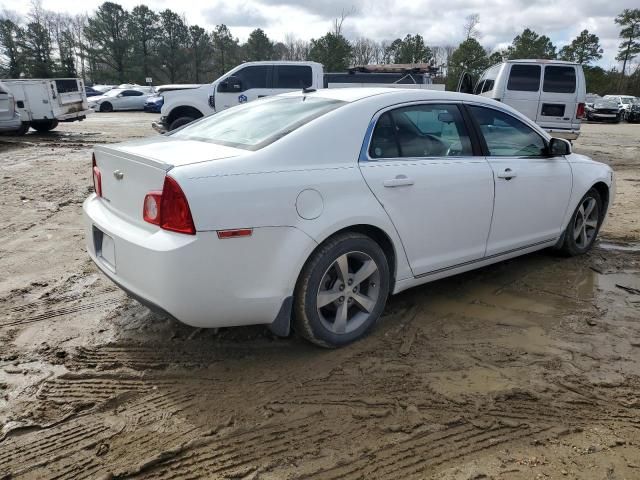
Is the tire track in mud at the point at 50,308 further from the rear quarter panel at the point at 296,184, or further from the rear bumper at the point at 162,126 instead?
the rear bumper at the point at 162,126

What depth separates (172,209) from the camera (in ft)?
8.45

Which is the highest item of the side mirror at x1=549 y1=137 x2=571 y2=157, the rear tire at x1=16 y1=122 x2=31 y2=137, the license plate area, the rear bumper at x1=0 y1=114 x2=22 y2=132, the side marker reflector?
the side mirror at x1=549 y1=137 x2=571 y2=157

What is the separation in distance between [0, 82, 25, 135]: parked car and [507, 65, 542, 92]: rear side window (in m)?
12.6

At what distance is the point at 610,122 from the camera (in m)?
30.7

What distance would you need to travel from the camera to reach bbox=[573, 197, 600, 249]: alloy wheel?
16.0 feet

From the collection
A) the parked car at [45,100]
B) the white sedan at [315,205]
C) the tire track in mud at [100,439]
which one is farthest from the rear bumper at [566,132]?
the parked car at [45,100]

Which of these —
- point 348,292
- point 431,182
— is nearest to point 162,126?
point 431,182

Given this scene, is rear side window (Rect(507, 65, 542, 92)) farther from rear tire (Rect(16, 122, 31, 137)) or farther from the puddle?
rear tire (Rect(16, 122, 31, 137))

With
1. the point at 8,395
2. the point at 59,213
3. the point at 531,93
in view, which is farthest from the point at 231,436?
the point at 531,93

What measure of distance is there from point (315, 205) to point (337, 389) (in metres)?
1.03

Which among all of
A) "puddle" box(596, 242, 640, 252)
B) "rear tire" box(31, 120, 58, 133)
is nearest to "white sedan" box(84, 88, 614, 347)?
"puddle" box(596, 242, 640, 252)

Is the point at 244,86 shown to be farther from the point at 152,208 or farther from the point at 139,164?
the point at 152,208

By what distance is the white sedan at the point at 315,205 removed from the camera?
103 inches

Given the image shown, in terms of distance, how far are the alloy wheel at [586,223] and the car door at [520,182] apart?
45 centimetres
